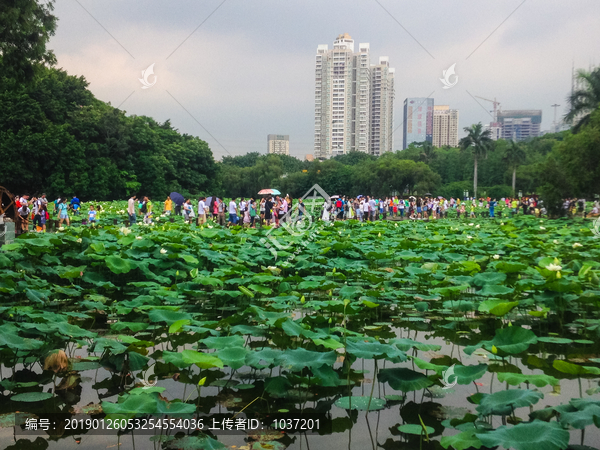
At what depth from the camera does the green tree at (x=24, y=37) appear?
863 cm

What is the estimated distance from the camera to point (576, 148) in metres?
16.9

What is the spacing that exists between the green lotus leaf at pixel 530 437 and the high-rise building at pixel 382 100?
1645 inches

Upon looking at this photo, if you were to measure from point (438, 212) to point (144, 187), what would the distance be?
19.7 metres

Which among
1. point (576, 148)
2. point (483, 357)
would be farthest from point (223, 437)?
point (576, 148)

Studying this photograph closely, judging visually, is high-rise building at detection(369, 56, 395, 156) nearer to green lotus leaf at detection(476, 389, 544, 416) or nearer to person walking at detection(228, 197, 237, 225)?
person walking at detection(228, 197, 237, 225)

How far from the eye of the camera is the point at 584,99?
21094 millimetres

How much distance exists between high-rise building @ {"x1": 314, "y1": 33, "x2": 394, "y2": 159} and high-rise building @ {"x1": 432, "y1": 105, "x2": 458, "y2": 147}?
22.0 meters

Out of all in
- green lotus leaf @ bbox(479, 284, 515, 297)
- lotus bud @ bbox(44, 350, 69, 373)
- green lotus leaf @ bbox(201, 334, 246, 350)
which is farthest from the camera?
green lotus leaf @ bbox(479, 284, 515, 297)

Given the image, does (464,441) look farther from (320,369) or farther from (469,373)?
(320,369)

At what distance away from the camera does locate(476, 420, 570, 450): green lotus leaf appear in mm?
1495

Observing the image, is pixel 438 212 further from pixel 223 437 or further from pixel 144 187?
pixel 223 437

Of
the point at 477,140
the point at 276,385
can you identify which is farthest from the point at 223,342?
the point at 477,140

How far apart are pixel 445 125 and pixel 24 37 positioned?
7404 cm

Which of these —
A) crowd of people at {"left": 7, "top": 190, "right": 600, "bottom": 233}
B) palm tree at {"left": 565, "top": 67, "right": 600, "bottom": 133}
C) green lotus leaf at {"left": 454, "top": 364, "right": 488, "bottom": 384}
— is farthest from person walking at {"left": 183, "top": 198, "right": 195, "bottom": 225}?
palm tree at {"left": 565, "top": 67, "right": 600, "bottom": 133}
